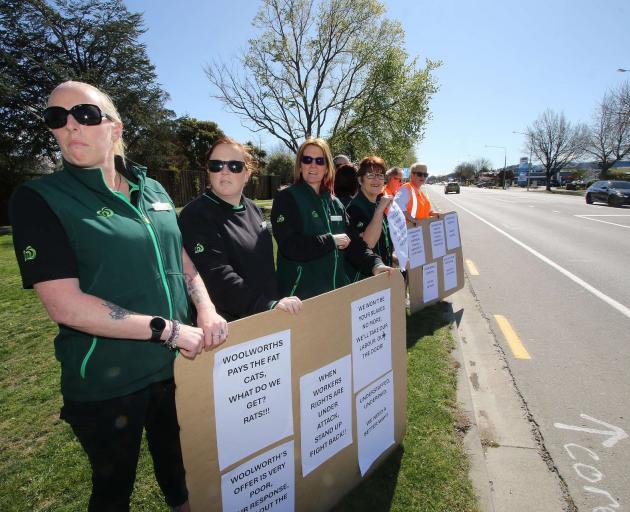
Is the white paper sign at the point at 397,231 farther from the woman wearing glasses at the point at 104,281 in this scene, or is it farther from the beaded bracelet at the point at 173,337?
the beaded bracelet at the point at 173,337

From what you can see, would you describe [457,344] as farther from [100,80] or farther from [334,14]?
[100,80]

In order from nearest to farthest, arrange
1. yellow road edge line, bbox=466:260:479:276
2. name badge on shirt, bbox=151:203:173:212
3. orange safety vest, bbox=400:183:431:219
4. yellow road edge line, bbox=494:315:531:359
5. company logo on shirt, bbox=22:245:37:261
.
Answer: company logo on shirt, bbox=22:245:37:261 → name badge on shirt, bbox=151:203:173:212 → yellow road edge line, bbox=494:315:531:359 → orange safety vest, bbox=400:183:431:219 → yellow road edge line, bbox=466:260:479:276

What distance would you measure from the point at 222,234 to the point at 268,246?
331mm

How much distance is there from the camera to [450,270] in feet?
18.9

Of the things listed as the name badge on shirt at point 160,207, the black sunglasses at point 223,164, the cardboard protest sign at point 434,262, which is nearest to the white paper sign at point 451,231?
the cardboard protest sign at point 434,262

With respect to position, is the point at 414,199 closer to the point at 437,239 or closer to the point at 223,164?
the point at 437,239

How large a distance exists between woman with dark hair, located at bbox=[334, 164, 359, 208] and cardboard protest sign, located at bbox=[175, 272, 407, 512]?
156 cm

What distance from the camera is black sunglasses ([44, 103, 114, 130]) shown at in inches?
55.6

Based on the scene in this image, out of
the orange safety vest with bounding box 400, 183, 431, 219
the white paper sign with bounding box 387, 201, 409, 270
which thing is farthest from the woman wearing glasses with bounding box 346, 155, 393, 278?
the orange safety vest with bounding box 400, 183, 431, 219

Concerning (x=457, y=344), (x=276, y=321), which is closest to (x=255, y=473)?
(x=276, y=321)

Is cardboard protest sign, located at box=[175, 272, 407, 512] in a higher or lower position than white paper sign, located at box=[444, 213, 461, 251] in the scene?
lower

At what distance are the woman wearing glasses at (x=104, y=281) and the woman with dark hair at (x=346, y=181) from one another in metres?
2.28

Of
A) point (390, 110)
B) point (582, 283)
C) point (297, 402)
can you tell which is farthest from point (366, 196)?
point (390, 110)

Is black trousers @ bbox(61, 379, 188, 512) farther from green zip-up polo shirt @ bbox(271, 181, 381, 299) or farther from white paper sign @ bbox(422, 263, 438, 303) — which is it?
→ white paper sign @ bbox(422, 263, 438, 303)
